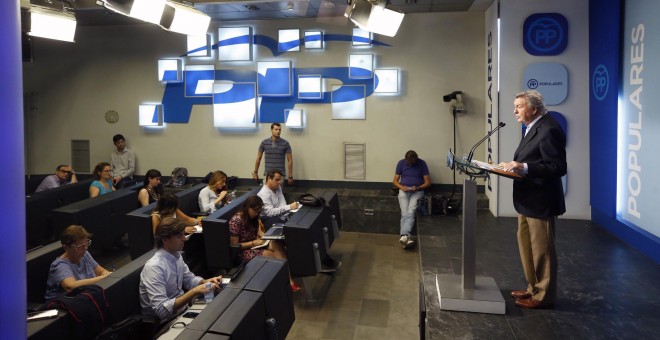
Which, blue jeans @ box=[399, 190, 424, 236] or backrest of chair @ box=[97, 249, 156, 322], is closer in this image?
backrest of chair @ box=[97, 249, 156, 322]

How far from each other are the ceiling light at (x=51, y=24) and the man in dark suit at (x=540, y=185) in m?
4.60

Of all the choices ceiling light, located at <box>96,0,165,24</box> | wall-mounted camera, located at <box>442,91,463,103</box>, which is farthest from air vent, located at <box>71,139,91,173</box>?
wall-mounted camera, located at <box>442,91,463,103</box>

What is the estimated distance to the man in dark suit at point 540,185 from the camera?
3451mm

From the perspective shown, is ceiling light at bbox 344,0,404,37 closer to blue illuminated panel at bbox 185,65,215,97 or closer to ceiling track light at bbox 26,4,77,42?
ceiling track light at bbox 26,4,77,42

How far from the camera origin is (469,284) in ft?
12.6

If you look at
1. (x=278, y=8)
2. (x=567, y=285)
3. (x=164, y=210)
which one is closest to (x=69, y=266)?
(x=164, y=210)

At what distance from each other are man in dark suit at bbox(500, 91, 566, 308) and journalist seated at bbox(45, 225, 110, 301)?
315cm

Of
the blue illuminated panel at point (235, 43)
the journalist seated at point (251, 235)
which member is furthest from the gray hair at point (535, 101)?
the blue illuminated panel at point (235, 43)

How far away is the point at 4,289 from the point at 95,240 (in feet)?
17.5

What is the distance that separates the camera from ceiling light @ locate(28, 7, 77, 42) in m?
5.16

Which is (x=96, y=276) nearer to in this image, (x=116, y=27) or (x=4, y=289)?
(x=4, y=289)

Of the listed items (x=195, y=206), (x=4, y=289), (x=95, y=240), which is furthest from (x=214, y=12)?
(x=4, y=289)

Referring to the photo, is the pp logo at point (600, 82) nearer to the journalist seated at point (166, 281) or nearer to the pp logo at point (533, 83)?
the pp logo at point (533, 83)

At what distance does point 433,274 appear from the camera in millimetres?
4855
